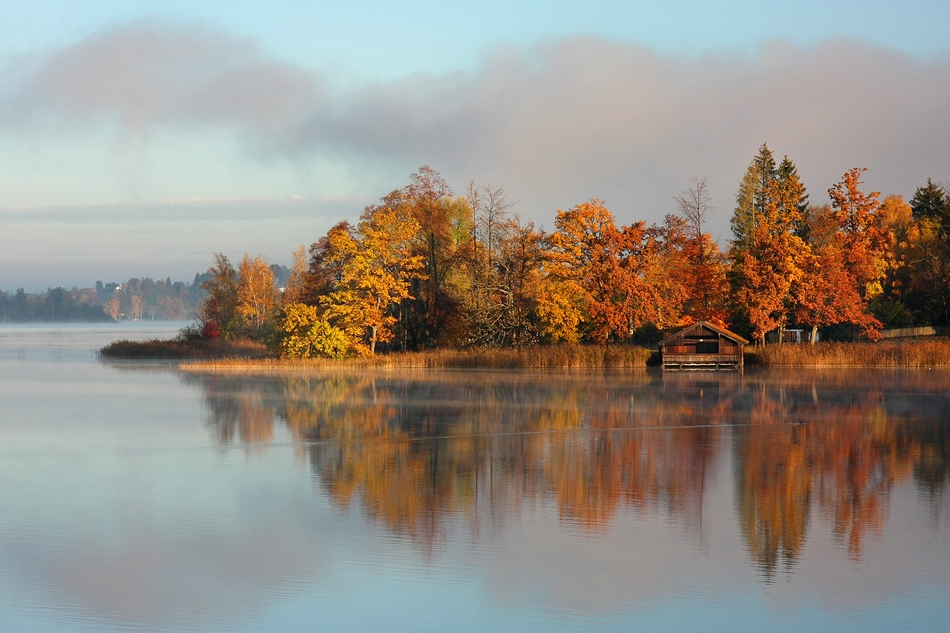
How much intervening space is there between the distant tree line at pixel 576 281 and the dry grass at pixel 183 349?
26.7 ft

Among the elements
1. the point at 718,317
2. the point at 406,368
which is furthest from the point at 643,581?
the point at 718,317

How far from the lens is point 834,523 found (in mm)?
14195

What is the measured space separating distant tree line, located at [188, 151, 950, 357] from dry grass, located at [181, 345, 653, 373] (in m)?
1.78

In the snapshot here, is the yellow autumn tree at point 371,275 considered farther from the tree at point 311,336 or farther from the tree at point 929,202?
the tree at point 929,202

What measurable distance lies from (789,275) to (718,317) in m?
5.34

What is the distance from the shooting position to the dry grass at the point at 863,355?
2009 inches

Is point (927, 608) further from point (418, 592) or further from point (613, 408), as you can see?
point (613, 408)

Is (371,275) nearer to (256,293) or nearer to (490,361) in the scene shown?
(490,361)

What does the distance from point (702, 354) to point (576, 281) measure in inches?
313

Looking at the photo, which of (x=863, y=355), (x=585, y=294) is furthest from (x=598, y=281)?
(x=863, y=355)

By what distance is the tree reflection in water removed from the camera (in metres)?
15.1

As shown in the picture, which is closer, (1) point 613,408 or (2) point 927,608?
(2) point 927,608

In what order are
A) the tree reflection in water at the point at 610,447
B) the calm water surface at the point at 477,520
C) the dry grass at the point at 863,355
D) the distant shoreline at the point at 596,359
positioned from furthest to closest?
the distant shoreline at the point at 596,359 < the dry grass at the point at 863,355 < the tree reflection in water at the point at 610,447 < the calm water surface at the point at 477,520

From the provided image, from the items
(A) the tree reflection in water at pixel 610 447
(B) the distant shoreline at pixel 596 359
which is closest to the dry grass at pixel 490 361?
(B) the distant shoreline at pixel 596 359
